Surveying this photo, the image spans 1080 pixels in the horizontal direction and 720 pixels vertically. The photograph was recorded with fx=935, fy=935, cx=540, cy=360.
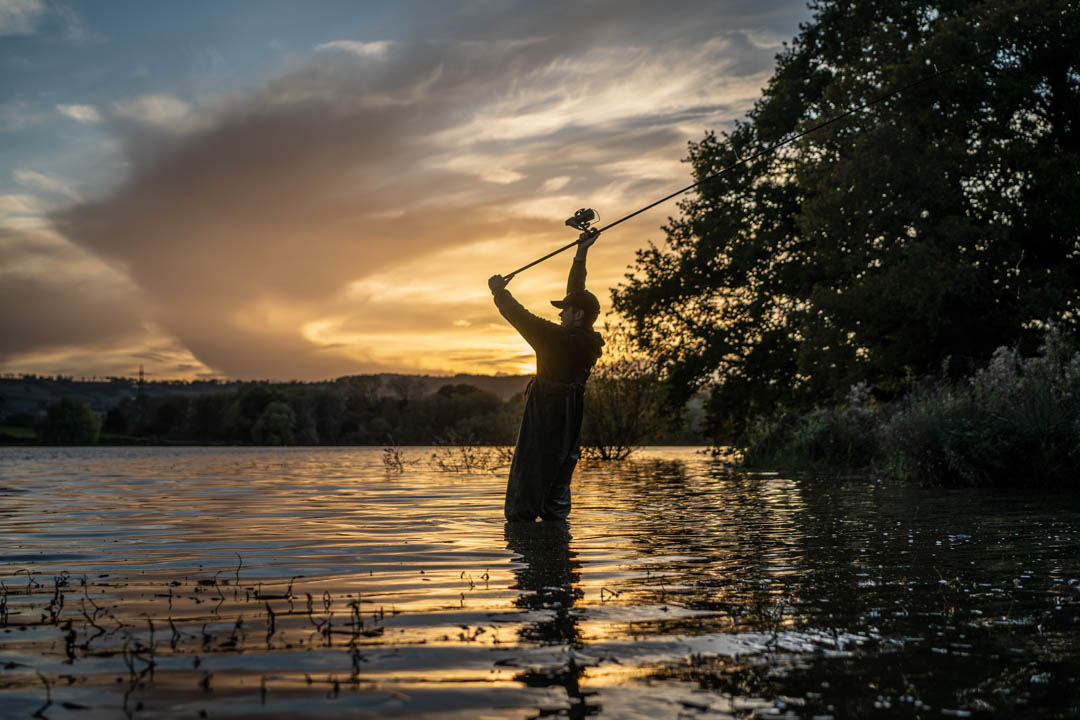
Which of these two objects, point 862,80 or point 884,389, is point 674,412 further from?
point 862,80

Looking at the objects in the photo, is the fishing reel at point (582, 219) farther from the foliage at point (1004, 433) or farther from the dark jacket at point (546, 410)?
the foliage at point (1004, 433)

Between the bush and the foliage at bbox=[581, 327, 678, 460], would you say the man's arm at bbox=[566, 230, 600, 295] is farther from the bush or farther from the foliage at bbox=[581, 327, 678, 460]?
the foliage at bbox=[581, 327, 678, 460]

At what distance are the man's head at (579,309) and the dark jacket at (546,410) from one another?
10cm

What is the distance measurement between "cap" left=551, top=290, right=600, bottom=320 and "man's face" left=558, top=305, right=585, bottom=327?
0.03 metres

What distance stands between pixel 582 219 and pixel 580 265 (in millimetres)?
570

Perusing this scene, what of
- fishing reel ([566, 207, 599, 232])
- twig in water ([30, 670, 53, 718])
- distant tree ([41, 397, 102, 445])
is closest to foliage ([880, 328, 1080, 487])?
fishing reel ([566, 207, 599, 232])

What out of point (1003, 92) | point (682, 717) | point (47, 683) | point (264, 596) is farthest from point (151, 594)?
point (1003, 92)

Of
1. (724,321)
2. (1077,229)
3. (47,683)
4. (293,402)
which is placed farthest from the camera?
(293,402)

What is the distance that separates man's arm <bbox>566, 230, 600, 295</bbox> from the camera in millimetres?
9600

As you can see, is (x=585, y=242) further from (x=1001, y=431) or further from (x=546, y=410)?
(x=1001, y=431)

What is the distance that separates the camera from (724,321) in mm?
34594

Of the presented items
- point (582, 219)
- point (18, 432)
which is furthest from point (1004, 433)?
point (18, 432)

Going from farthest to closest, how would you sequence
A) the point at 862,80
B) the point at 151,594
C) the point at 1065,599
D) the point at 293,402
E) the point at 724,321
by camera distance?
the point at 293,402 < the point at 724,321 < the point at 862,80 < the point at 151,594 < the point at 1065,599

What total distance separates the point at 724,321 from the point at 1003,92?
39.5 ft
